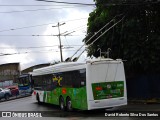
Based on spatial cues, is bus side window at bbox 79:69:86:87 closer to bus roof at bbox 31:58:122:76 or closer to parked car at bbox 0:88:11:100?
bus roof at bbox 31:58:122:76

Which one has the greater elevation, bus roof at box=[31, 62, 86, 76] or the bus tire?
bus roof at box=[31, 62, 86, 76]

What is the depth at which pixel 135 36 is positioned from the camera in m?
24.6

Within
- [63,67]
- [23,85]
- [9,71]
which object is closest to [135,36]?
[63,67]

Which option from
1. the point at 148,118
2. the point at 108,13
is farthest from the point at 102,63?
the point at 108,13

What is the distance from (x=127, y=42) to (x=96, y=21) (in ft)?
11.8

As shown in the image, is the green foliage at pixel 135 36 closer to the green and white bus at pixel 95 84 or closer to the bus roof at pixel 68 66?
the bus roof at pixel 68 66

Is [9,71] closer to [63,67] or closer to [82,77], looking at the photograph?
[63,67]

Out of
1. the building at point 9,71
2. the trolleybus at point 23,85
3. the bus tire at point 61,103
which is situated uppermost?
the building at point 9,71

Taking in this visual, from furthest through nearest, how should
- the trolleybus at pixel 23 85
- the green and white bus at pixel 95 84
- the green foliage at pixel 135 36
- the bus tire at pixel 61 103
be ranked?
the trolleybus at pixel 23 85, the green foliage at pixel 135 36, the bus tire at pixel 61 103, the green and white bus at pixel 95 84

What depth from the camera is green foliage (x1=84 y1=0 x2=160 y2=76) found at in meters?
24.0

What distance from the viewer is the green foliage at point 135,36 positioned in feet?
78.9

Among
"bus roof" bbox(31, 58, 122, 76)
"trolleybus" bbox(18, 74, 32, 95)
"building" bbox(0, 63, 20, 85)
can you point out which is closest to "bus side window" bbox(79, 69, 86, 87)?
"bus roof" bbox(31, 58, 122, 76)

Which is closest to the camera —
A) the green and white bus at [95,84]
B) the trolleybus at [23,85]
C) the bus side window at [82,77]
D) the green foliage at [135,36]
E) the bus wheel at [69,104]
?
the green and white bus at [95,84]

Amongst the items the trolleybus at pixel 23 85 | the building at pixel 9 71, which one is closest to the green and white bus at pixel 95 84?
the trolleybus at pixel 23 85
